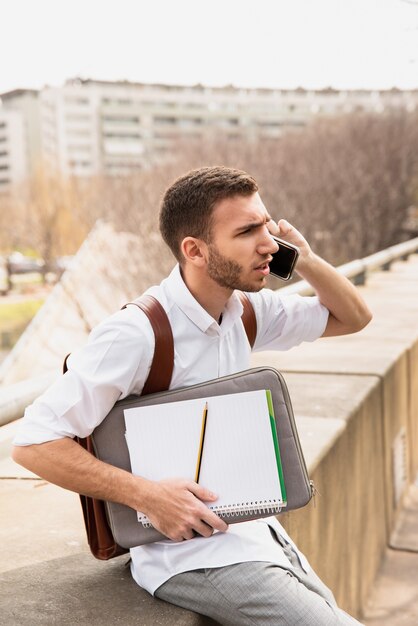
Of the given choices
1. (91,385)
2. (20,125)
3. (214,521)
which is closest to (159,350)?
(91,385)

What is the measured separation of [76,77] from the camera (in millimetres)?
130750

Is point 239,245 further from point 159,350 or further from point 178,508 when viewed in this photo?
point 178,508

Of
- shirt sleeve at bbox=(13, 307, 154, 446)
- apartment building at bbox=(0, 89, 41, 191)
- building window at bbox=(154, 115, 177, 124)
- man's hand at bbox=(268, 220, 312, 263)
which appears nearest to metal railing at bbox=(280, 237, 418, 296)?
man's hand at bbox=(268, 220, 312, 263)

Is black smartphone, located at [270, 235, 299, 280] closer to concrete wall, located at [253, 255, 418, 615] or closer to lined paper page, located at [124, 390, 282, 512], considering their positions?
lined paper page, located at [124, 390, 282, 512]

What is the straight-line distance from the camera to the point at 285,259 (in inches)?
106

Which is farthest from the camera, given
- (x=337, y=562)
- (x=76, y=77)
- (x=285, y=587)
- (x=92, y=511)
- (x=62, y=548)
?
(x=76, y=77)

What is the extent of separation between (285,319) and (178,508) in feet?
2.81

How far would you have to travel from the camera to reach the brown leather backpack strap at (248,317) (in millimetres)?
2650

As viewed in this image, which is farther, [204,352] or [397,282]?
[397,282]

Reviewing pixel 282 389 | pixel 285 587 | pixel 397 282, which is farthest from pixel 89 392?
pixel 397 282

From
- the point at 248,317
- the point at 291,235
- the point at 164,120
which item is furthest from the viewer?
the point at 164,120

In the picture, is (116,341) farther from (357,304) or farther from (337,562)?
(337,562)

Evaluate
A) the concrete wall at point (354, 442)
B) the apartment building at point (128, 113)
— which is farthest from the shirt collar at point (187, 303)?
the apartment building at point (128, 113)

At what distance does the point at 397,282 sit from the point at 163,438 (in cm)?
953
